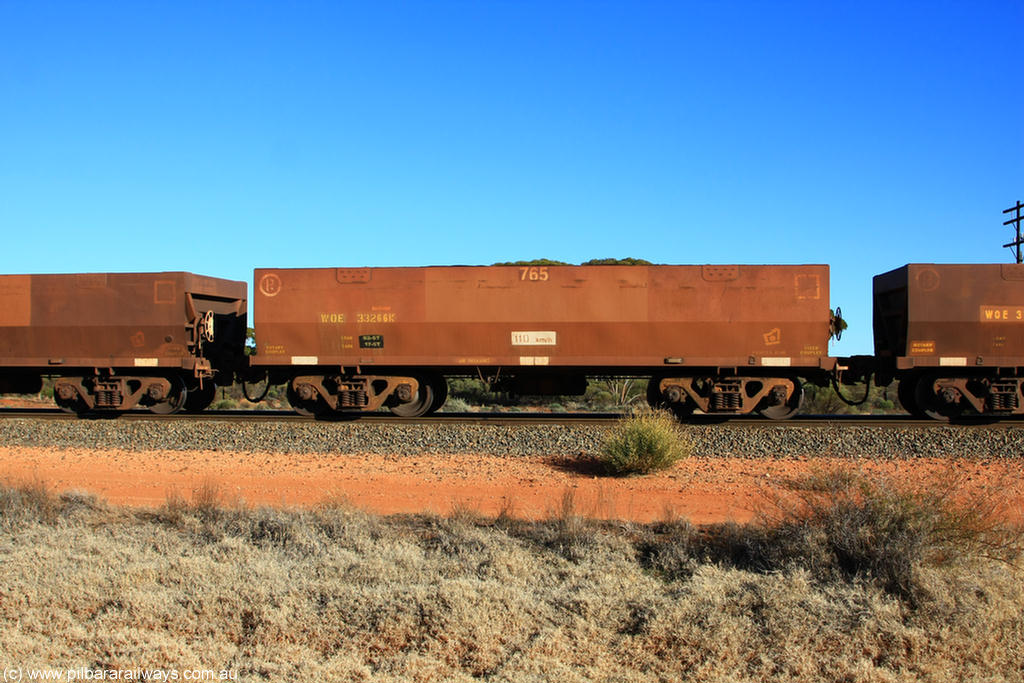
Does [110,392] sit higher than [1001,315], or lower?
lower

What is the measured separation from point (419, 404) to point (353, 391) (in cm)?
143

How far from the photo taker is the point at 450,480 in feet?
33.6

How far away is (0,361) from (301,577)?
14.3m

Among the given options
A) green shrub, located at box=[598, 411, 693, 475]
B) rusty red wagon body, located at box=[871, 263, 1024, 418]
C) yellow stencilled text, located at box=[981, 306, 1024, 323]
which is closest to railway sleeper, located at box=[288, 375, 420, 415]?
green shrub, located at box=[598, 411, 693, 475]

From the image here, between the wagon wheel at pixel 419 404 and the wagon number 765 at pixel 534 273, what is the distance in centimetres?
305

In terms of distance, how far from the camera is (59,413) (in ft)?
53.8

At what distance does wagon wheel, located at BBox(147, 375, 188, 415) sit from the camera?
16312mm

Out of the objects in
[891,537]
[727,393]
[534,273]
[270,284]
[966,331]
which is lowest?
[891,537]

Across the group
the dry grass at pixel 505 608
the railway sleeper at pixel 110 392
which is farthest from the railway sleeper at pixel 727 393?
the railway sleeper at pixel 110 392

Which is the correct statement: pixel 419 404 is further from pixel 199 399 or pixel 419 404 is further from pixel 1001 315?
pixel 1001 315

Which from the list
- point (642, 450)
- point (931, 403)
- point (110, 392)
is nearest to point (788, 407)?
point (931, 403)

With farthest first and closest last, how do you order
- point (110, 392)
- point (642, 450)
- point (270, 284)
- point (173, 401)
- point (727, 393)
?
point (173, 401) < point (110, 392) < point (270, 284) < point (727, 393) < point (642, 450)

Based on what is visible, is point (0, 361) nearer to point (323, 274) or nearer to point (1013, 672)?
point (323, 274)

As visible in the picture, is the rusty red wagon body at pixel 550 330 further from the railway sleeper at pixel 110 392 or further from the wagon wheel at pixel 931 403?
the railway sleeper at pixel 110 392
